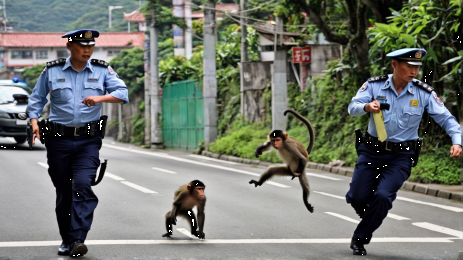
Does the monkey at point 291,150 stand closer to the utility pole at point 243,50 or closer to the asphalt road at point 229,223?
the asphalt road at point 229,223

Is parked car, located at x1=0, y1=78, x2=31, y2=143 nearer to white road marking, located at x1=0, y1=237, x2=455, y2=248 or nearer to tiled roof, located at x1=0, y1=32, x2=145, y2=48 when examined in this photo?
white road marking, located at x1=0, y1=237, x2=455, y2=248

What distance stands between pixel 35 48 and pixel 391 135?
63.2m

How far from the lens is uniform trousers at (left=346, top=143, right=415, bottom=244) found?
6.78 meters

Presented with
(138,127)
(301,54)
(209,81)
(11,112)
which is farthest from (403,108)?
(138,127)

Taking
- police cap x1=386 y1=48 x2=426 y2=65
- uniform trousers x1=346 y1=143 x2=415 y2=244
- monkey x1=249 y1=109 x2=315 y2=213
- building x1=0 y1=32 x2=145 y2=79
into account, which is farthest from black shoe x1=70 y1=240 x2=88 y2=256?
building x1=0 y1=32 x2=145 y2=79

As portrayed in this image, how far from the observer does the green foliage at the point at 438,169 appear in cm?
1459

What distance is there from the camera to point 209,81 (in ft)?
84.2

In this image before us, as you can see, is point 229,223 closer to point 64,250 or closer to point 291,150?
point 291,150

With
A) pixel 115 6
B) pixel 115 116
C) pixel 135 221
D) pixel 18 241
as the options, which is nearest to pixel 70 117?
pixel 18 241

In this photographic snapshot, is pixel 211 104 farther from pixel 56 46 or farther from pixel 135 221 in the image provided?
pixel 56 46

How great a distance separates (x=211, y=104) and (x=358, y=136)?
1900 cm

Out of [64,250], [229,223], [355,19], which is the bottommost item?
[229,223]

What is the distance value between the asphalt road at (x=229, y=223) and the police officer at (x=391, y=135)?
633 mm

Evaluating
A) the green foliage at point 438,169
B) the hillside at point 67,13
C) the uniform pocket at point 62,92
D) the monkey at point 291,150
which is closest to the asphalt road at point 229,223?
the monkey at point 291,150
